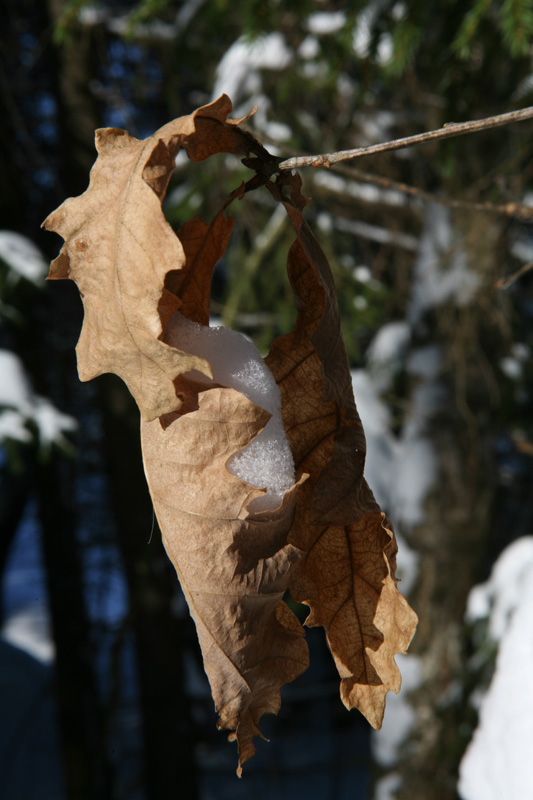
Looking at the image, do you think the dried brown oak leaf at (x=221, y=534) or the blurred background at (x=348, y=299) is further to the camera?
the blurred background at (x=348, y=299)

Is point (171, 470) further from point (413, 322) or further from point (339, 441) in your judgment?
point (413, 322)

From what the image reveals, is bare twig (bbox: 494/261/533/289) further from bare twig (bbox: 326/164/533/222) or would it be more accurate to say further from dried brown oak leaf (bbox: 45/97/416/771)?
dried brown oak leaf (bbox: 45/97/416/771)

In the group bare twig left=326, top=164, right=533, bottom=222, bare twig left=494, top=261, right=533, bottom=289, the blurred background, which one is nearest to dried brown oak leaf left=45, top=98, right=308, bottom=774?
bare twig left=326, top=164, right=533, bottom=222

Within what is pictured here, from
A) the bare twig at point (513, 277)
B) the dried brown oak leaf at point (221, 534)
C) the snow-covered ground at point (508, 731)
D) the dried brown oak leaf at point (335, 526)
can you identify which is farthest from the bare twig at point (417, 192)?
the snow-covered ground at point (508, 731)

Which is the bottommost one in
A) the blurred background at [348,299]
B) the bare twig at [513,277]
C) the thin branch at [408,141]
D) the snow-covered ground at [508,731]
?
the snow-covered ground at [508,731]

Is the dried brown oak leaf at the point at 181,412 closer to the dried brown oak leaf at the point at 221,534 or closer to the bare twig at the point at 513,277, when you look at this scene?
the dried brown oak leaf at the point at 221,534

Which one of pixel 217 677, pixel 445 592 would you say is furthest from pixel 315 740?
pixel 217 677

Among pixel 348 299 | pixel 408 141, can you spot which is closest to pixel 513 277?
pixel 408 141
